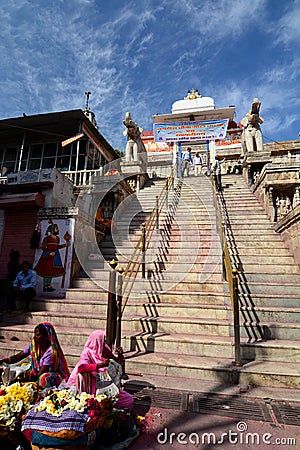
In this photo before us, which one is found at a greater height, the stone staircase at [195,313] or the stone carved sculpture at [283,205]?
the stone carved sculpture at [283,205]

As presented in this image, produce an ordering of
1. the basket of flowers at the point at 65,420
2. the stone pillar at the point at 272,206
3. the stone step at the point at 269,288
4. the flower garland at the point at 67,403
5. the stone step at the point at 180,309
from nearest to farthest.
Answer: the basket of flowers at the point at 65,420
the flower garland at the point at 67,403
the stone step at the point at 180,309
the stone step at the point at 269,288
the stone pillar at the point at 272,206

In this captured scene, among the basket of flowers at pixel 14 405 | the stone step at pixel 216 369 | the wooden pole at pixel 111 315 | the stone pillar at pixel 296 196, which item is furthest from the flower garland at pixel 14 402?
the stone pillar at pixel 296 196

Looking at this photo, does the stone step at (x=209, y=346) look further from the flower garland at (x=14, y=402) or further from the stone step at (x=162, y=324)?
the flower garland at (x=14, y=402)

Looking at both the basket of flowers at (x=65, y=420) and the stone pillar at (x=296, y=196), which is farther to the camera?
the stone pillar at (x=296, y=196)

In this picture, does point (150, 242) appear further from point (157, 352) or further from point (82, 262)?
point (157, 352)

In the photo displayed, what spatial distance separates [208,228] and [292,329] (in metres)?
4.57

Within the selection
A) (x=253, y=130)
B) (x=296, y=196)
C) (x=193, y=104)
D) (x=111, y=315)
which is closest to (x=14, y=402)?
(x=111, y=315)

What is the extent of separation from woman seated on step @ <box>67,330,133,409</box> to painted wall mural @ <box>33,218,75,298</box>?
388 cm

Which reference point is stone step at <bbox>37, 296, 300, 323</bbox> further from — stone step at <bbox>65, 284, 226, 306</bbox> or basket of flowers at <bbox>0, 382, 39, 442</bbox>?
basket of flowers at <bbox>0, 382, 39, 442</bbox>

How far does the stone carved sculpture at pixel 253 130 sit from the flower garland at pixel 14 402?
43.0 ft

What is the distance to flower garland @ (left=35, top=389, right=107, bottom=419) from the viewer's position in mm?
2268

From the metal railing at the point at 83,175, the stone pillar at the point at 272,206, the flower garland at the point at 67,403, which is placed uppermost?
the metal railing at the point at 83,175

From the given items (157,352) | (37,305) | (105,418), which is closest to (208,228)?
(157,352)

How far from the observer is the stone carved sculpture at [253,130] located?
13.0m
